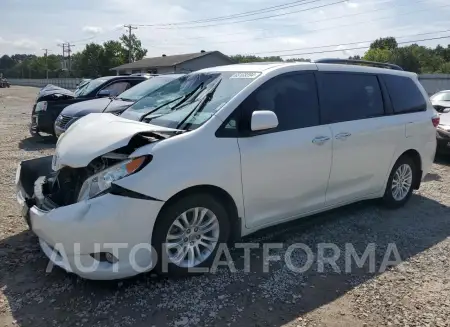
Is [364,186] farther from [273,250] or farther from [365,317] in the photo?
[365,317]

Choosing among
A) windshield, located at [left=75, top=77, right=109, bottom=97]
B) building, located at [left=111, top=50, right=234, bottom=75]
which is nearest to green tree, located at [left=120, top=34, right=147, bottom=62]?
building, located at [left=111, top=50, right=234, bottom=75]

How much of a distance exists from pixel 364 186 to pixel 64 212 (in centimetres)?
327

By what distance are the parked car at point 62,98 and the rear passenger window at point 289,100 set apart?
709cm

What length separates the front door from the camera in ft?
11.9

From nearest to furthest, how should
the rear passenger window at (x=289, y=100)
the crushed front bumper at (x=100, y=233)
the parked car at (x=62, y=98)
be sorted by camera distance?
1. the crushed front bumper at (x=100, y=233)
2. the rear passenger window at (x=289, y=100)
3. the parked car at (x=62, y=98)

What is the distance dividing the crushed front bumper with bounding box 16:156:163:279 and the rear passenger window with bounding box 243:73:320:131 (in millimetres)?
1288

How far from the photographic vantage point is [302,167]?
3951 millimetres

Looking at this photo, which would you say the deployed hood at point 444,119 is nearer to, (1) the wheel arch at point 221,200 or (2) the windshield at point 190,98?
(2) the windshield at point 190,98

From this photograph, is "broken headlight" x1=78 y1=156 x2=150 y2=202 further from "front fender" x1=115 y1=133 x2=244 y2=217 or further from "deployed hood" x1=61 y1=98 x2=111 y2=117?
"deployed hood" x1=61 y1=98 x2=111 y2=117

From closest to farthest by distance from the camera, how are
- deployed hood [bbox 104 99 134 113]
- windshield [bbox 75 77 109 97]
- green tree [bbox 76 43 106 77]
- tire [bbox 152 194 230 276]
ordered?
tire [bbox 152 194 230 276] → deployed hood [bbox 104 99 134 113] → windshield [bbox 75 77 109 97] → green tree [bbox 76 43 106 77]

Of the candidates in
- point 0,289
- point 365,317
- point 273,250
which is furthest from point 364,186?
point 0,289

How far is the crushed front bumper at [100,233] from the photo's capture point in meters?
2.94

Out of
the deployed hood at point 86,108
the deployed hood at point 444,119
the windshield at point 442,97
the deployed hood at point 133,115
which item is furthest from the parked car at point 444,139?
the deployed hood at point 86,108

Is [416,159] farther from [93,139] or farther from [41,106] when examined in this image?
[41,106]
